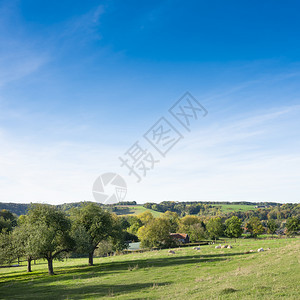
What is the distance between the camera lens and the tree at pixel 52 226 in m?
39.2

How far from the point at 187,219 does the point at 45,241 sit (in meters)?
102

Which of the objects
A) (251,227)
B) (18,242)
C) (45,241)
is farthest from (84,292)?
(251,227)

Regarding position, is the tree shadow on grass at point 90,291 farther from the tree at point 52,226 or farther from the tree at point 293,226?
the tree at point 293,226

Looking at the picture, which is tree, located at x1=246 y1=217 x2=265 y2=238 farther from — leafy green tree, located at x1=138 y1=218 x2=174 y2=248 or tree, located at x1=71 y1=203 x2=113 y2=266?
tree, located at x1=71 y1=203 x2=113 y2=266

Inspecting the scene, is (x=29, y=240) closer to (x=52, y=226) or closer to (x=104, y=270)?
(x=52, y=226)

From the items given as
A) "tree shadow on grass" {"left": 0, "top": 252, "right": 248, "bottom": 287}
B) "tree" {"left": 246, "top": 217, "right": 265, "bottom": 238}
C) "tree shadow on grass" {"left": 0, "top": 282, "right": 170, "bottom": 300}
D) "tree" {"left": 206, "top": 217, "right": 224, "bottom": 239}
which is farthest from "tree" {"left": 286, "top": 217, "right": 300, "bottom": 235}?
"tree shadow on grass" {"left": 0, "top": 282, "right": 170, "bottom": 300}

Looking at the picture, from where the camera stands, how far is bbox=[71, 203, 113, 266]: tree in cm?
4256

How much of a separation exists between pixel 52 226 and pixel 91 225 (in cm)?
691

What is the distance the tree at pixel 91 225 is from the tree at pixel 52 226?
1959 mm

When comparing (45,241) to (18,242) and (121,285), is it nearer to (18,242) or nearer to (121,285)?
(18,242)

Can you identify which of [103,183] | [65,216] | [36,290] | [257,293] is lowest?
[36,290]

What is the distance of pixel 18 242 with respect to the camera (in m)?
40.9

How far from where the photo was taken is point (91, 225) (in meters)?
44.8

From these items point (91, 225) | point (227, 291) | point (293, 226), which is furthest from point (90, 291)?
point (293, 226)
